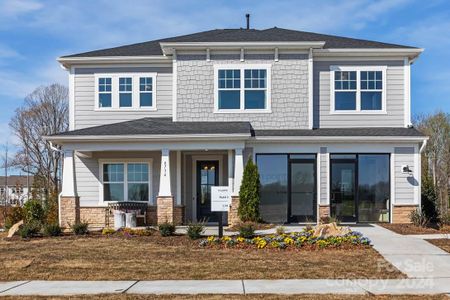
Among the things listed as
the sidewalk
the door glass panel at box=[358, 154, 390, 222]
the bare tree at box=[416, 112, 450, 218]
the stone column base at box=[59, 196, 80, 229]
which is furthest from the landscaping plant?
the bare tree at box=[416, 112, 450, 218]

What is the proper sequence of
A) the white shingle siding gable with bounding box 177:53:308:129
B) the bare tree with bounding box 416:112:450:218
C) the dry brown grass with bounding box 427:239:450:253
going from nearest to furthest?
1. the dry brown grass with bounding box 427:239:450:253
2. the white shingle siding gable with bounding box 177:53:308:129
3. the bare tree with bounding box 416:112:450:218

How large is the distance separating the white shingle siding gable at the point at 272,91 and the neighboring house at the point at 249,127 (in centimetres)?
4

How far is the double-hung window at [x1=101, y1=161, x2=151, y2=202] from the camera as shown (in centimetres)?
2005

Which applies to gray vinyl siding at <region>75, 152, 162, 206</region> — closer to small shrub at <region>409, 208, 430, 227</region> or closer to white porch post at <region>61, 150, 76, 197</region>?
white porch post at <region>61, 150, 76, 197</region>

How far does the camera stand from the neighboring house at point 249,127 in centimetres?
1856

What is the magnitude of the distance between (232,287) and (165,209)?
9.17 metres

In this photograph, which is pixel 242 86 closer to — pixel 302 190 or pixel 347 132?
pixel 347 132

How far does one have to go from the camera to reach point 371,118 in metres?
19.7

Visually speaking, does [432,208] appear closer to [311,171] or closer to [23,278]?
[311,171]

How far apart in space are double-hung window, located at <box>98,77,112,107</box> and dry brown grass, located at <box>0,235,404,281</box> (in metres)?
7.54

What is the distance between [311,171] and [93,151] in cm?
802

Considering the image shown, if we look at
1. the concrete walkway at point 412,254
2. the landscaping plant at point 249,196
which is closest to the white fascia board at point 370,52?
the landscaping plant at point 249,196

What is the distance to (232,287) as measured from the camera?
29.8ft

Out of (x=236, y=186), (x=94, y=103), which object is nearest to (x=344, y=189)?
(x=236, y=186)
